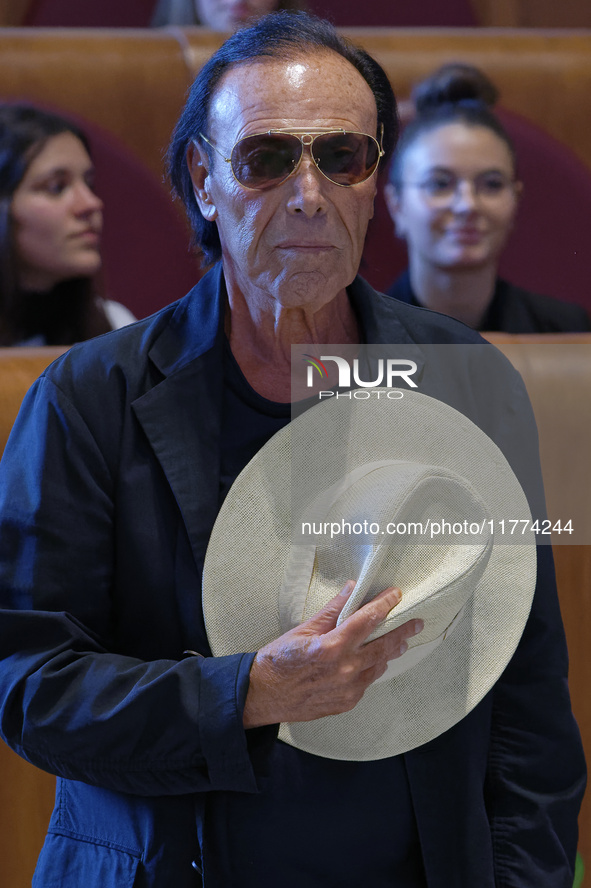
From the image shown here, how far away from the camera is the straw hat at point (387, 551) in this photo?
1.98 ft

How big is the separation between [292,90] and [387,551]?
1.01ft

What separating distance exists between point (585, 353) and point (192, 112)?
0.45 metres

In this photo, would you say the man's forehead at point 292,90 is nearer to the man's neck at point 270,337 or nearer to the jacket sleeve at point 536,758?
the man's neck at point 270,337

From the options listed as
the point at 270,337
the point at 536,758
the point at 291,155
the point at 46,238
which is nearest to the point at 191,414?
the point at 270,337

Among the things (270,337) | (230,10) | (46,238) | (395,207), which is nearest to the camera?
(270,337)

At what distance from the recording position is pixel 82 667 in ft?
1.99

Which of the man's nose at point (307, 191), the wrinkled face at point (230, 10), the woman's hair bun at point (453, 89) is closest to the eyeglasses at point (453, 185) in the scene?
the woman's hair bun at point (453, 89)

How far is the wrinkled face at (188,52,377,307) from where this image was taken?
0.64 metres

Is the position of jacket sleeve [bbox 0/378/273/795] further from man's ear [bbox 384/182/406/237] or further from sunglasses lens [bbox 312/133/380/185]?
man's ear [bbox 384/182/406/237]

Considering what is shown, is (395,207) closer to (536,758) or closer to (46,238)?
(46,238)

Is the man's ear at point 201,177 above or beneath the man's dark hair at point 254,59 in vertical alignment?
beneath

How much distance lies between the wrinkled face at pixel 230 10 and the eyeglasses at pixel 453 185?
0.42 metres

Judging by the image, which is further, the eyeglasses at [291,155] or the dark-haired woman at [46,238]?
the dark-haired woman at [46,238]

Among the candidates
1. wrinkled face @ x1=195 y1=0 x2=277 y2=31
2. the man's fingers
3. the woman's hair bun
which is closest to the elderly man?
the man's fingers
